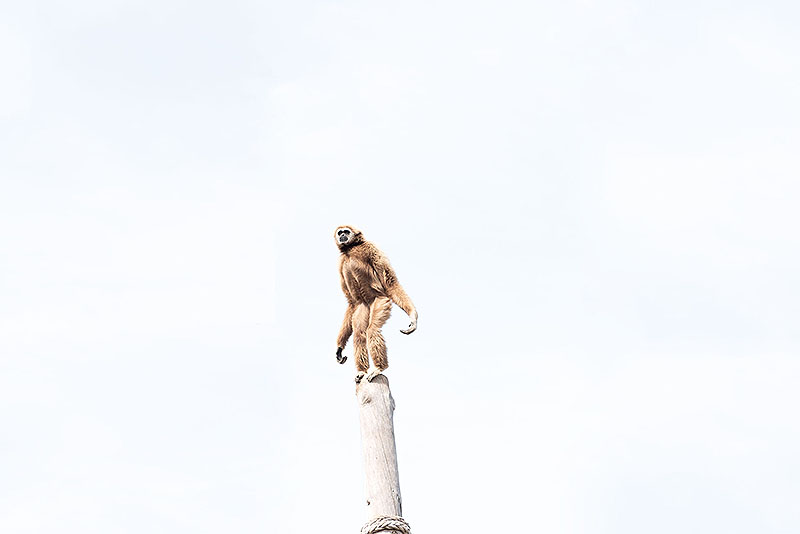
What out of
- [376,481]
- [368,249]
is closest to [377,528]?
[376,481]

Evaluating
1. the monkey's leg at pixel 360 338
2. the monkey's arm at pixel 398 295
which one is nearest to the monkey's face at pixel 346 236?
the monkey's arm at pixel 398 295

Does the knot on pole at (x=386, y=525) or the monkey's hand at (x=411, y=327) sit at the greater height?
the monkey's hand at (x=411, y=327)

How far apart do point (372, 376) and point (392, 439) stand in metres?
0.68

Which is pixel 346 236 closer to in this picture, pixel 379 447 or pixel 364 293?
pixel 364 293

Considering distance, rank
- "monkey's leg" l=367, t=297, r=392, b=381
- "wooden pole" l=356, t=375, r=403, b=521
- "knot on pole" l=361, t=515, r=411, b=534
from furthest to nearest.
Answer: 1. "monkey's leg" l=367, t=297, r=392, b=381
2. "wooden pole" l=356, t=375, r=403, b=521
3. "knot on pole" l=361, t=515, r=411, b=534

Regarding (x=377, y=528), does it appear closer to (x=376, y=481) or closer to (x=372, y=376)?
(x=376, y=481)

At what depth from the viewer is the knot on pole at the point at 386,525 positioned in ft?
24.8

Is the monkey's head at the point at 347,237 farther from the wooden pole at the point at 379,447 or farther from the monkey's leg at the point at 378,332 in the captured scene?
the wooden pole at the point at 379,447

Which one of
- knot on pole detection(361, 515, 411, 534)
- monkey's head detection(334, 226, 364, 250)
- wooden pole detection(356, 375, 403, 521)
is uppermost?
monkey's head detection(334, 226, 364, 250)

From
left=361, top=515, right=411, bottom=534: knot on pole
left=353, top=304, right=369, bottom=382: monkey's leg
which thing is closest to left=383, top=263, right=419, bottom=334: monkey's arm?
left=353, top=304, right=369, bottom=382: monkey's leg

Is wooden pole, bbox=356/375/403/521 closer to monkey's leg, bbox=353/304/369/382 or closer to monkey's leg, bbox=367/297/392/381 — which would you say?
monkey's leg, bbox=367/297/392/381

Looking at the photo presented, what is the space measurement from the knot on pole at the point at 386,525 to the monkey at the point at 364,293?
5.19ft

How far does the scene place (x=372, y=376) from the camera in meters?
8.60

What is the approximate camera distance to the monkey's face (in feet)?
30.6
